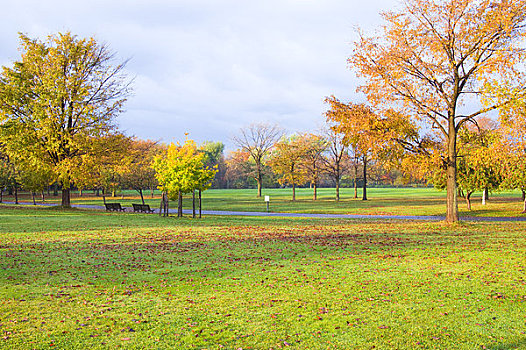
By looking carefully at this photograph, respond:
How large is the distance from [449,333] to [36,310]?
611cm

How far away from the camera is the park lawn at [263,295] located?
5.20m

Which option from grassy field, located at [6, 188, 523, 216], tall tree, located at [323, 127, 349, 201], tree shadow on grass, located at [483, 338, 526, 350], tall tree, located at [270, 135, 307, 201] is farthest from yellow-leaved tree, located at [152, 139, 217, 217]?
tall tree, located at [323, 127, 349, 201]

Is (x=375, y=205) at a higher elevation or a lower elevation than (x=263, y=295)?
lower

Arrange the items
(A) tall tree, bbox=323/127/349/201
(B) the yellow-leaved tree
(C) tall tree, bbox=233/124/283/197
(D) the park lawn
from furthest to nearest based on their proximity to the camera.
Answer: (C) tall tree, bbox=233/124/283/197 < (A) tall tree, bbox=323/127/349/201 < (B) the yellow-leaved tree < (D) the park lawn

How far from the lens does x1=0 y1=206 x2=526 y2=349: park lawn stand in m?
5.20

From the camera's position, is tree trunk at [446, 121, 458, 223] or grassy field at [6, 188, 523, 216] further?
grassy field at [6, 188, 523, 216]

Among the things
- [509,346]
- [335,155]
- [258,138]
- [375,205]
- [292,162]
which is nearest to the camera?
[509,346]

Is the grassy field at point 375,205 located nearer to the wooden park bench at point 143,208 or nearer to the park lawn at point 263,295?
the wooden park bench at point 143,208

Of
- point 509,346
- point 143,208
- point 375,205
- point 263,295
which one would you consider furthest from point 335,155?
point 509,346

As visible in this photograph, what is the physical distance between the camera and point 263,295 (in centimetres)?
708

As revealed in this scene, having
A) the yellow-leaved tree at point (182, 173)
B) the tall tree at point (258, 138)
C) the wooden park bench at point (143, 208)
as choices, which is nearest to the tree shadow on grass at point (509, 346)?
the yellow-leaved tree at point (182, 173)

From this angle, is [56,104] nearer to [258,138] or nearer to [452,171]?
[452,171]

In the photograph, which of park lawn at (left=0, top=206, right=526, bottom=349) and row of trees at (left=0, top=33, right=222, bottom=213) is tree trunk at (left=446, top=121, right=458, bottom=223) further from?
row of trees at (left=0, top=33, right=222, bottom=213)

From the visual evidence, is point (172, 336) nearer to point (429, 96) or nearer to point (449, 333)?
point (449, 333)
